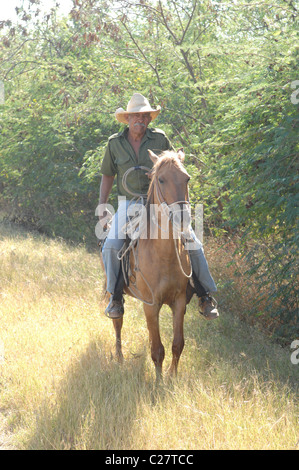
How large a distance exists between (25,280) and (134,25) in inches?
247

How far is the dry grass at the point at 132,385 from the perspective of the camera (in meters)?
3.76

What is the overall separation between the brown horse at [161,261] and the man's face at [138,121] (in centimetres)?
82

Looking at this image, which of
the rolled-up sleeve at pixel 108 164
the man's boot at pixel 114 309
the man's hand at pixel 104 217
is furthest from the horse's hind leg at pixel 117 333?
the rolled-up sleeve at pixel 108 164

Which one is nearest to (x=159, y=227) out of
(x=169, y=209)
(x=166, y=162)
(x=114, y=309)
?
(x=169, y=209)

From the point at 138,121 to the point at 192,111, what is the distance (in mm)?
4375

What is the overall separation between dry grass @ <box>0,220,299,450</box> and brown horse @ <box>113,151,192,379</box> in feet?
1.63

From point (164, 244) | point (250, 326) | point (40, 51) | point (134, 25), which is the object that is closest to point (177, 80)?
point (134, 25)

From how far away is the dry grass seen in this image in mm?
3760

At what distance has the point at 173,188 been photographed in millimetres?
4172

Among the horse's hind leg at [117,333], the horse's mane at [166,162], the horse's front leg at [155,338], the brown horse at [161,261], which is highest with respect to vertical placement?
the horse's mane at [166,162]

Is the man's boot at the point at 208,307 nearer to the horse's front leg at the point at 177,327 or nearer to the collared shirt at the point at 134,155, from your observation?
the horse's front leg at the point at 177,327

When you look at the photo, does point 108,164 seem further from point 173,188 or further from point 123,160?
point 173,188

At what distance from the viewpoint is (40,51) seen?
15.5 meters

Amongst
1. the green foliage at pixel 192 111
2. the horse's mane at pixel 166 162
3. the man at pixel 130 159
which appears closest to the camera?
the horse's mane at pixel 166 162
